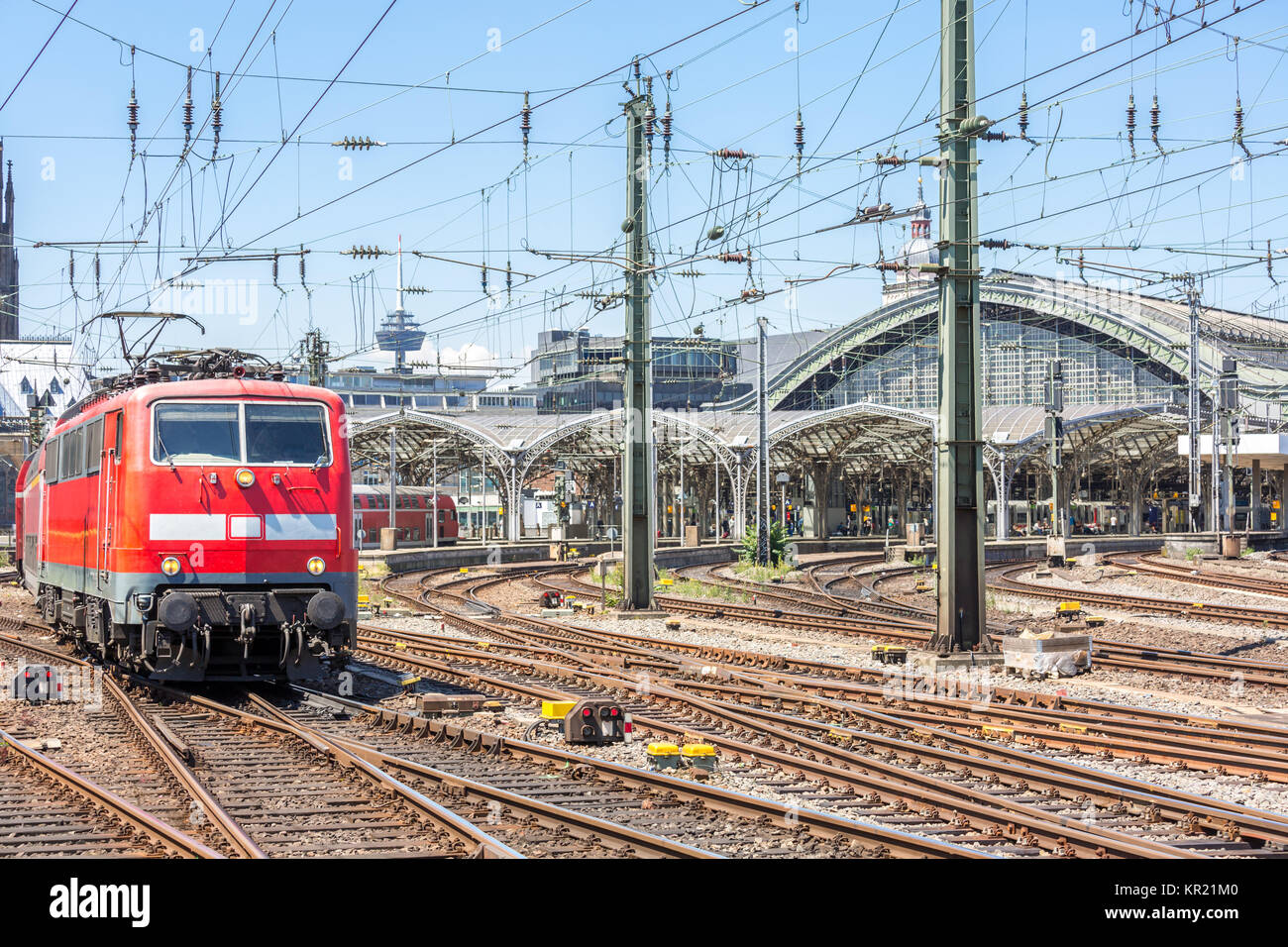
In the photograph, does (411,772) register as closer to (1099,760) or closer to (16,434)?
(1099,760)

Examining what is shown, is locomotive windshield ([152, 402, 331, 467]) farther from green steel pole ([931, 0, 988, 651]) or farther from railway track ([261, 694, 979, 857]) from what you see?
green steel pole ([931, 0, 988, 651])

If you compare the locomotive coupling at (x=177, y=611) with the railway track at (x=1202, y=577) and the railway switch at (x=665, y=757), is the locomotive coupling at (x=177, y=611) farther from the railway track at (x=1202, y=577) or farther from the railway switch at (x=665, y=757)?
the railway track at (x=1202, y=577)

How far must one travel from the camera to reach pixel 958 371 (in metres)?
17.9

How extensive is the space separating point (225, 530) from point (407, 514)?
5409cm

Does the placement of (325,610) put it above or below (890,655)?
above

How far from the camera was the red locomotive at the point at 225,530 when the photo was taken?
14.2 m

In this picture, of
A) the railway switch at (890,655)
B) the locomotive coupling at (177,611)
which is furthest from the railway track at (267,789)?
the railway switch at (890,655)

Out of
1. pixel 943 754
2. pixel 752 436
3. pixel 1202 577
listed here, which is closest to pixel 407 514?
pixel 752 436

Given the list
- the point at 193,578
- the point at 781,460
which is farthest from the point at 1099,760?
the point at 781,460

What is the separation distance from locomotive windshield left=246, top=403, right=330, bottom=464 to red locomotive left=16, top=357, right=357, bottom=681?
0.04 ft

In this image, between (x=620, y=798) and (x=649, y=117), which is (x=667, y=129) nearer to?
(x=649, y=117)

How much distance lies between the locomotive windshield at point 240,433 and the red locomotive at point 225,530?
12 mm

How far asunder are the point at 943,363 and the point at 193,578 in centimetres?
999

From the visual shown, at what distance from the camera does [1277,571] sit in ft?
122
